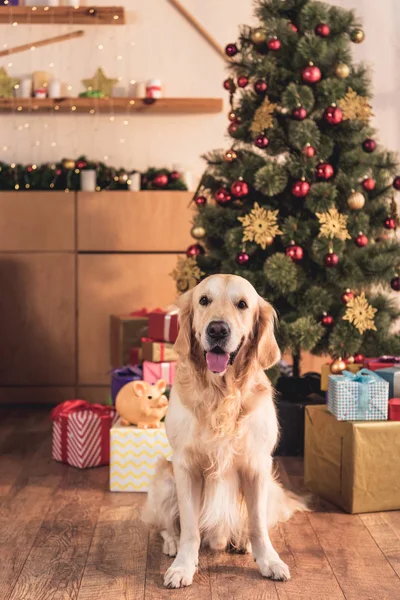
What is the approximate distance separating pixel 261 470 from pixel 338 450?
27.9 inches

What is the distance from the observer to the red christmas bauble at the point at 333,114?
11.4ft

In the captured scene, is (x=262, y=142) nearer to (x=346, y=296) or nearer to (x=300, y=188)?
(x=300, y=188)

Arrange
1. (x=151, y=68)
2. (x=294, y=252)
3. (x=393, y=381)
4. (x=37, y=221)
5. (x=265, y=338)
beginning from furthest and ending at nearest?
(x=151, y=68)
(x=37, y=221)
(x=294, y=252)
(x=393, y=381)
(x=265, y=338)

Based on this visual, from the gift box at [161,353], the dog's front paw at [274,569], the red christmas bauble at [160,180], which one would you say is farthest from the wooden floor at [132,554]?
the red christmas bauble at [160,180]

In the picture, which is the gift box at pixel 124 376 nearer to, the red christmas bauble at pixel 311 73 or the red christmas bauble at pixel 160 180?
the red christmas bauble at pixel 160 180

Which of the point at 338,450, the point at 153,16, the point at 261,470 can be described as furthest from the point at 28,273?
the point at 261,470

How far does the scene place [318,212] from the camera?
351cm

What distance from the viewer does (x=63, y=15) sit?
4.97 metres

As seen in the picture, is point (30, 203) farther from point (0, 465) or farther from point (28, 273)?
point (0, 465)

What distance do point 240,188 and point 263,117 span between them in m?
0.34

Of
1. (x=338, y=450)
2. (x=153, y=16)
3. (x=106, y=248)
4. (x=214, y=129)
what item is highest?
(x=153, y=16)

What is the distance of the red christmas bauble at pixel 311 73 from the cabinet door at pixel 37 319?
1.83 metres

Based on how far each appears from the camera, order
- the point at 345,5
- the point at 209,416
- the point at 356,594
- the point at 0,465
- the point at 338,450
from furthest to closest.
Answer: the point at 345,5 → the point at 0,465 → the point at 338,450 → the point at 209,416 → the point at 356,594

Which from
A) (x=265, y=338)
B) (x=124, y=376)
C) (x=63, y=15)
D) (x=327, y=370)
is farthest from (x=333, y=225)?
A: (x=63, y=15)
